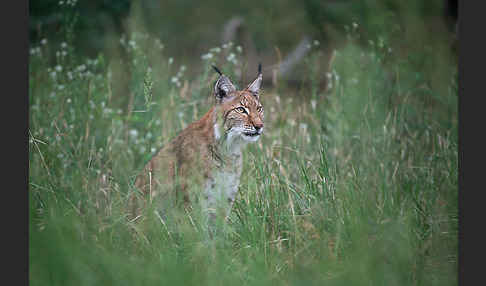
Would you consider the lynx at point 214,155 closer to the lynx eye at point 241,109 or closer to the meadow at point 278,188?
the lynx eye at point 241,109

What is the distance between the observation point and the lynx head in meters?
5.77

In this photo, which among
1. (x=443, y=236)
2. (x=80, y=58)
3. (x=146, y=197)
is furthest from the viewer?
(x=80, y=58)

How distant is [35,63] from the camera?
26.4 ft

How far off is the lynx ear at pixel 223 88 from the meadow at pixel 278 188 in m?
0.49

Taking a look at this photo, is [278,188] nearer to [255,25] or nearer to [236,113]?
[236,113]

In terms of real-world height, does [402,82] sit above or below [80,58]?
below

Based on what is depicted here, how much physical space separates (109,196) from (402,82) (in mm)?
4718

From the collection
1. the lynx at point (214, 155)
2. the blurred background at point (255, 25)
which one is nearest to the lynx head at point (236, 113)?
the lynx at point (214, 155)

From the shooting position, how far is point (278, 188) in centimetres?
571

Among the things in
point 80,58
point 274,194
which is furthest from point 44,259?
point 80,58

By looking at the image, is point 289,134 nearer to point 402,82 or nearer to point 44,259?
point 402,82

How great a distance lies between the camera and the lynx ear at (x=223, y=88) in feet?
19.4

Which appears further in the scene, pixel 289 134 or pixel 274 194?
pixel 289 134

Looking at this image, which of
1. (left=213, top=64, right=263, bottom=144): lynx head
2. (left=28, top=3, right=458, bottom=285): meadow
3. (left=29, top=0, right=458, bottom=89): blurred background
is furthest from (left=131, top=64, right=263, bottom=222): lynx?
(left=29, top=0, right=458, bottom=89): blurred background
